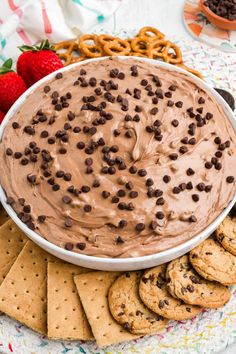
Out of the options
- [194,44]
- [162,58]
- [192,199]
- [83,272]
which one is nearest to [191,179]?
[192,199]

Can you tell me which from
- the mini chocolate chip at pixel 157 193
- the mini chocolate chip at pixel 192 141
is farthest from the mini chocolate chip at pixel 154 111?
the mini chocolate chip at pixel 157 193

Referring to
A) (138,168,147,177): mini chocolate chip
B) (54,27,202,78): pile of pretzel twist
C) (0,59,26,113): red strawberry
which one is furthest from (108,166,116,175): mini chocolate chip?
(54,27,202,78): pile of pretzel twist

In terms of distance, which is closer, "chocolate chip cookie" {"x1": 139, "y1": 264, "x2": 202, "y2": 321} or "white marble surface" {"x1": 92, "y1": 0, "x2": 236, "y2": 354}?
"chocolate chip cookie" {"x1": 139, "y1": 264, "x2": 202, "y2": 321}

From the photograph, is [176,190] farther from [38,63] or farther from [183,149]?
[38,63]

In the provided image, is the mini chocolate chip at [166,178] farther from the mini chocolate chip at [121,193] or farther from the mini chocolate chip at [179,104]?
the mini chocolate chip at [179,104]

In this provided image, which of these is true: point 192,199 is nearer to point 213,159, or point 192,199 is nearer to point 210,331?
point 213,159

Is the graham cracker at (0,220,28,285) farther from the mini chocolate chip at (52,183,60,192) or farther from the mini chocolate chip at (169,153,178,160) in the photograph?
the mini chocolate chip at (169,153,178,160)

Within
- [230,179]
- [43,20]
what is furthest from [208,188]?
[43,20]
